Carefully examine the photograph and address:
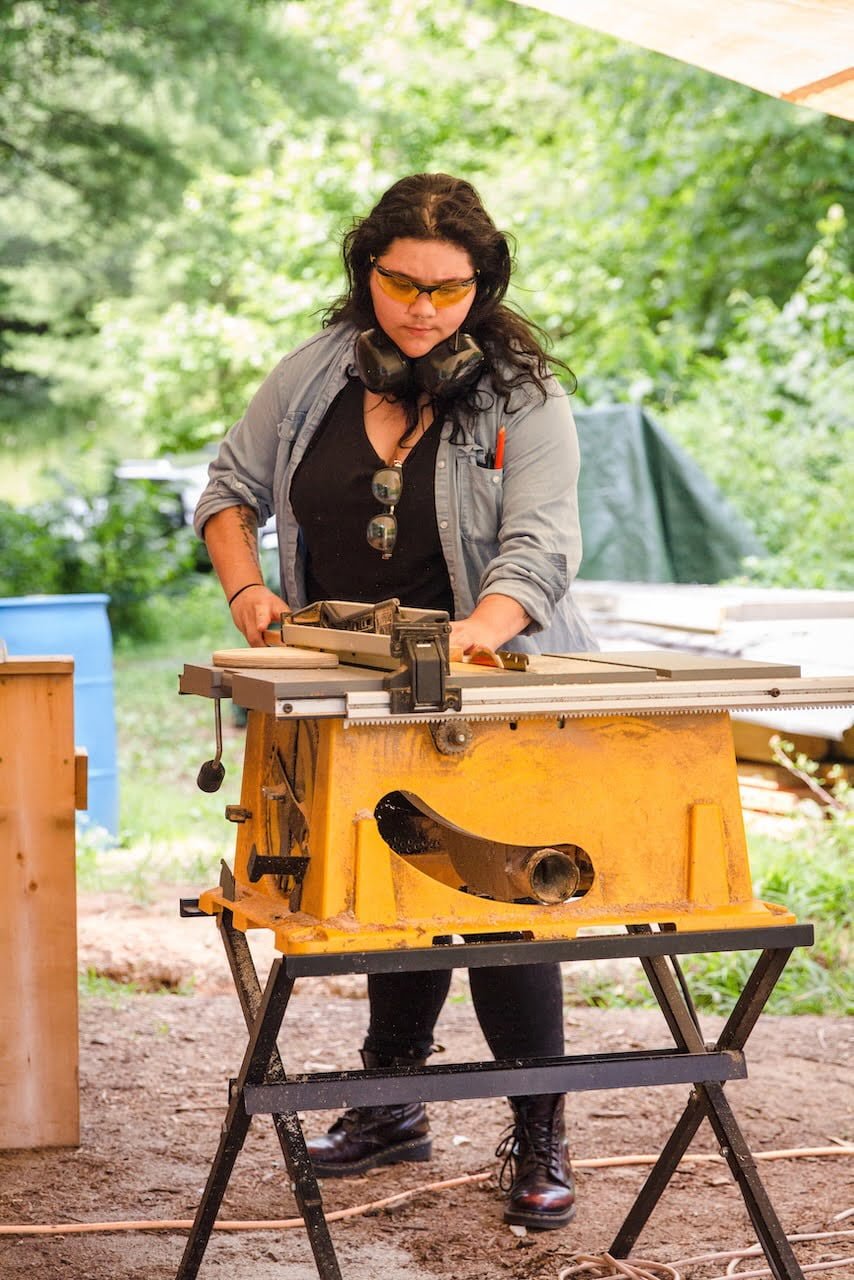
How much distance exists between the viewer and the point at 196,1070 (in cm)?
414

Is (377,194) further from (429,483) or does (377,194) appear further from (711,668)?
(711,668)

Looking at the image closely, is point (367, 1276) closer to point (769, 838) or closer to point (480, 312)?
point (480, 312)

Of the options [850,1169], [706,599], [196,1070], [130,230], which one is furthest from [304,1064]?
[130,230]

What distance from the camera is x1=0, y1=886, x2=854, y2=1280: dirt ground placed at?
9.62 ft

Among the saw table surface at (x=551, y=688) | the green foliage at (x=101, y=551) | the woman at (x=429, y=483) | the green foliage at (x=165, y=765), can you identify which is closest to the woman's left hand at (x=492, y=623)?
the woman at (x=429, y=483)

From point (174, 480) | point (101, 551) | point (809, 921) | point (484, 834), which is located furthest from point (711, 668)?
point (174, 480)

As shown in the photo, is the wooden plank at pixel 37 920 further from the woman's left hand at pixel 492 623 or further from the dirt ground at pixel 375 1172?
the woman's left hand at pixel 492 623

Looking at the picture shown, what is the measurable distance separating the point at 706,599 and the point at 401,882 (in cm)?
479

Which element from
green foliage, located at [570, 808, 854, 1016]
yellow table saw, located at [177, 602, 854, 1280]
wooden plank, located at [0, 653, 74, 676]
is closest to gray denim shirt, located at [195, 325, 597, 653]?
yellow table saw, located at [177, 602, 854, 1280]

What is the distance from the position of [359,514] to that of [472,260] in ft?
1.74

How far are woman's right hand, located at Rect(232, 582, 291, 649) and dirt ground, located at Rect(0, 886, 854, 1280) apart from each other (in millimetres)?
1180

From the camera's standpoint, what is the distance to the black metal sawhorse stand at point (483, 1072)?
2.22 metres

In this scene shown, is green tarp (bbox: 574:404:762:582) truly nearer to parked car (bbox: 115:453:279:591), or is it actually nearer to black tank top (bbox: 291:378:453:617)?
black tank top (bbox: 291:378:453:617)

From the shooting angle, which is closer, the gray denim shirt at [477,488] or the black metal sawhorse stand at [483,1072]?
the black metal sawhorse stand at [483,1072]
